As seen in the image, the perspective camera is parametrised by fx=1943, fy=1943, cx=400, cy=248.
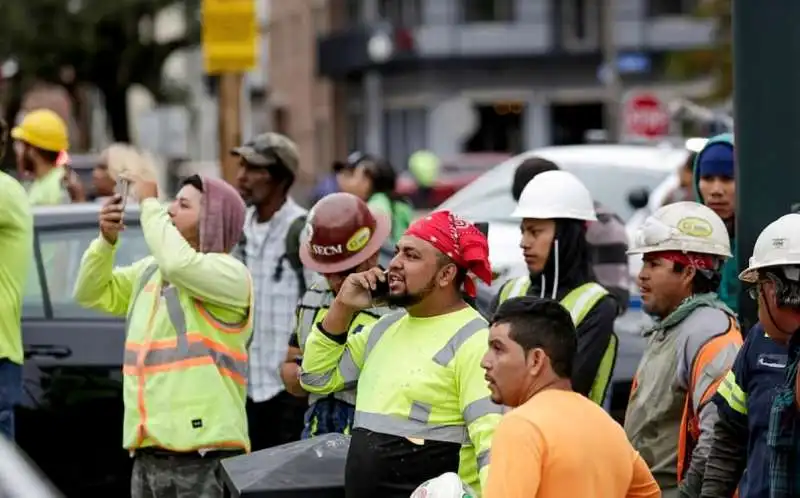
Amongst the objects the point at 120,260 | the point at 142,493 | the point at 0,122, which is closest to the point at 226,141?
the point at 120,260

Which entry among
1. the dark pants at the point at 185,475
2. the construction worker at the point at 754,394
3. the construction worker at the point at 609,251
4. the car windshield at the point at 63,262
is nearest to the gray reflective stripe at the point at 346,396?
the dark pants at the point at 185,475

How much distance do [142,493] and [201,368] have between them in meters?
0.53

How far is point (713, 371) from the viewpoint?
243 inches

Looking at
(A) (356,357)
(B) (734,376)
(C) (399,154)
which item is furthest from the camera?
(C) (399,154)

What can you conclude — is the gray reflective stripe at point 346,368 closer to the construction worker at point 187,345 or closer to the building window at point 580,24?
the construction worker at point 187,345

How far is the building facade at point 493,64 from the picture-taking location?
55875 millimetres

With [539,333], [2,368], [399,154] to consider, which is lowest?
[399,154]

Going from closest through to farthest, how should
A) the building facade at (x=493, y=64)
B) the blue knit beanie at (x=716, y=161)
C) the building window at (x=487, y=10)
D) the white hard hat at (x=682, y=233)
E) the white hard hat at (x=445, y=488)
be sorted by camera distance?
the white hard hat at (x=445, y=488)
the white hard hat at (x=682, y=233)
the blue knit beanie at (x=716, y=161)
the building facade at (x=493, y=64)
the building window at (x=487, y=10)

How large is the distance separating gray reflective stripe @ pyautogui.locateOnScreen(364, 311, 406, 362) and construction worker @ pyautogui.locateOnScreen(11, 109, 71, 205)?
5484 millimetres

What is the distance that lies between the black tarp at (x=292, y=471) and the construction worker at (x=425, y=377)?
11cm

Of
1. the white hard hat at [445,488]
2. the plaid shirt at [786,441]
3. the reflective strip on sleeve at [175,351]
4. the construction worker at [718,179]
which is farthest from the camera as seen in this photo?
the construction worker at [718,179]

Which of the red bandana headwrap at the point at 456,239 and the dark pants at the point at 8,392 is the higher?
the red bandana headwrap at the point at 456,239

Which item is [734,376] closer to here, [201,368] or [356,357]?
[356,357]

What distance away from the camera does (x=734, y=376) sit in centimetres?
571
